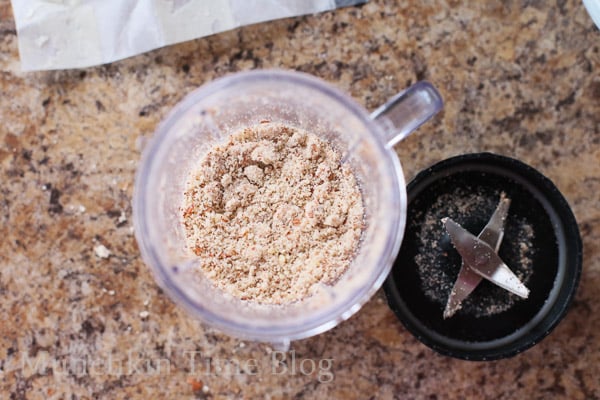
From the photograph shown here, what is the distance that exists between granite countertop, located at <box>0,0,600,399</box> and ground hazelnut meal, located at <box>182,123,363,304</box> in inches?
6.8

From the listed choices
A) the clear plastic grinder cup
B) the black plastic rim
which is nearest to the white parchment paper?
the clear plastic grinder cup

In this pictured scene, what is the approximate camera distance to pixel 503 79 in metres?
1.11

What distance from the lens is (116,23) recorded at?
1.10 m

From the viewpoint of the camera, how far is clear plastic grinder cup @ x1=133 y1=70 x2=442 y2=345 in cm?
95

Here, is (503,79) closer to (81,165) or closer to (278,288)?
(278,288)

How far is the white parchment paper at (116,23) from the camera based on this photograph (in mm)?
1095

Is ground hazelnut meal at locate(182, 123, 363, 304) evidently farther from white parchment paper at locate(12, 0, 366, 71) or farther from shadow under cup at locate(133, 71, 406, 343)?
white parchment paper at locate(12, 0, 366, 71)

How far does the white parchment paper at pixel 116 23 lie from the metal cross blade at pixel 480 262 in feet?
1.32

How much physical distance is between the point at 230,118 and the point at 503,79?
1.42 ft

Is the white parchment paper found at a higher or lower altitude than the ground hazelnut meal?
higher

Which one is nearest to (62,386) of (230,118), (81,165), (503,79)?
(81,165)

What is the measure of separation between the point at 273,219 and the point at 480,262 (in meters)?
0.30

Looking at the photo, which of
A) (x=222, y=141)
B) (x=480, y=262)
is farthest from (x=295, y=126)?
(x=480, y=262)

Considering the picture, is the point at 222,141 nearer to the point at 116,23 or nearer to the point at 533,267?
the point at 116,23
